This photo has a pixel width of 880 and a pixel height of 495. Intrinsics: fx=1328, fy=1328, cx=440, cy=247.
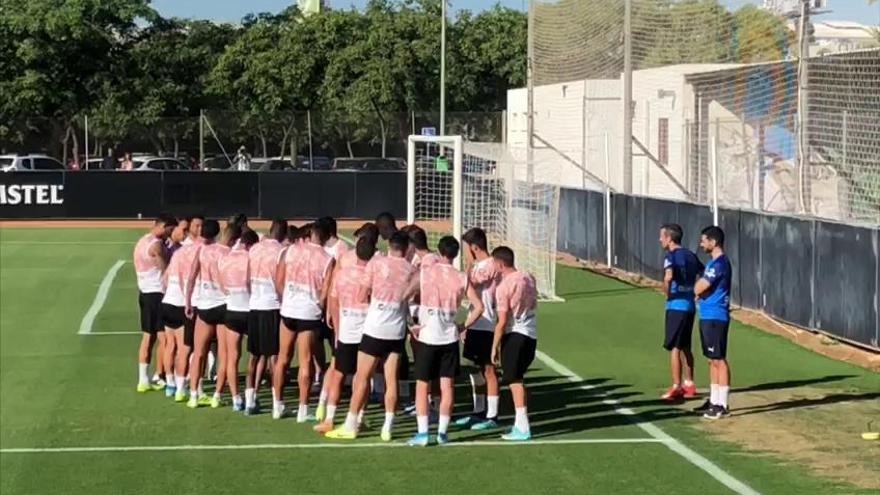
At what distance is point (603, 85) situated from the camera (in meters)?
33.1

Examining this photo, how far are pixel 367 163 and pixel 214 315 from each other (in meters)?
34.0

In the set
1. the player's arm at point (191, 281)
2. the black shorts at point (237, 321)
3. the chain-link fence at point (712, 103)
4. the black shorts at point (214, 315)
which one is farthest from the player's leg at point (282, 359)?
the chain-link fence at point (712, 103)

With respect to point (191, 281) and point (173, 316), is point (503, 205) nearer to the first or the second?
point (173, 316)

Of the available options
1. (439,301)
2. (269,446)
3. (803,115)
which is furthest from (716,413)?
(803,115)

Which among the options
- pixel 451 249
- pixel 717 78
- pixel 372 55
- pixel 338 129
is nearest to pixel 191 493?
pixel 451 249

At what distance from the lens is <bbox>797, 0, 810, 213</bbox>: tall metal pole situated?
19875 millimetres

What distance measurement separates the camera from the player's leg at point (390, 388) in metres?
11.5

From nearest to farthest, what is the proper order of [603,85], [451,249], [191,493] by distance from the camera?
[191,493] → [451,249] → [603,85]

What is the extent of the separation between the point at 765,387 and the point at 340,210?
30.4m

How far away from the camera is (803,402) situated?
13805mm

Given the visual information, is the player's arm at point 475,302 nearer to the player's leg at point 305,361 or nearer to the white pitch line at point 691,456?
the player's leg at point 305,361

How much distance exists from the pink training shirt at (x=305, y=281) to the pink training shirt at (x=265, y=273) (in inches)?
9.9

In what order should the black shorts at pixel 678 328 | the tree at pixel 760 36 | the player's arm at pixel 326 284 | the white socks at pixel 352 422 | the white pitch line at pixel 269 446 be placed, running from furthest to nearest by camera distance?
the tree at pixel 760 36 < the black shorts at pixel 678 328 < the player's arm at pixel 326 284 < the white socks at pixel 352 422 < the white pitch line at pixel 269 446

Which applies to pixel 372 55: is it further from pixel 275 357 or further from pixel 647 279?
pixel 275 357
